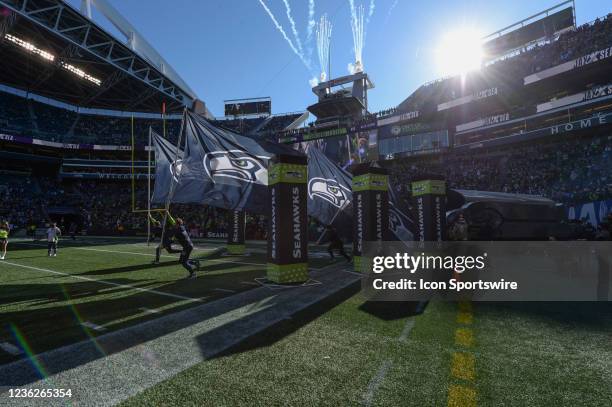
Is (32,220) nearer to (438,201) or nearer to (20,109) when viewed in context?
(20,109)

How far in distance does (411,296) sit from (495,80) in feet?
128

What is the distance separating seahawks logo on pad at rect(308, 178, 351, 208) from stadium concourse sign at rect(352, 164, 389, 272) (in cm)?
130

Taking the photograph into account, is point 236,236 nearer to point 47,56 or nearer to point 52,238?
point 52,238

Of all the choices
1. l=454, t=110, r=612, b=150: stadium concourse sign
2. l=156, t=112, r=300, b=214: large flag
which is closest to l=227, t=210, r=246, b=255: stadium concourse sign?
l=156, t=112, r=300, b=214: large flag

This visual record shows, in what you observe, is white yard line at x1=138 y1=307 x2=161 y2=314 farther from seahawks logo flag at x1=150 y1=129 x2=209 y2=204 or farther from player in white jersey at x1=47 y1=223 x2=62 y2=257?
player in white jersey at x1=47 y1=223 x2=62 y2=257

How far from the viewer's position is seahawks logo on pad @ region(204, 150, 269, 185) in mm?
10195

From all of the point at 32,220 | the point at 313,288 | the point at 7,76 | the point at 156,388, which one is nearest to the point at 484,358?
the point at 156,388

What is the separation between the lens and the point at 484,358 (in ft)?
13.5

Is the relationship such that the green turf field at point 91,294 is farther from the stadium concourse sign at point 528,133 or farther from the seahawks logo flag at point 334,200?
the stadium concourse sign at point 528,133

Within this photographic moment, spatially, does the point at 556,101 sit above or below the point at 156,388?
above

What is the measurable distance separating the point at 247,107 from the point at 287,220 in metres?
61.7

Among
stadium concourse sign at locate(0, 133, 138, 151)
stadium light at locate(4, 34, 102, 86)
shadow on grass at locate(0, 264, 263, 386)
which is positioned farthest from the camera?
stadium concourse sign at locate(0, 133, 138, 151)

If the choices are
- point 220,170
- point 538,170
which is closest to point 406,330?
point 220,170

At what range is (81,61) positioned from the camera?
138ft
